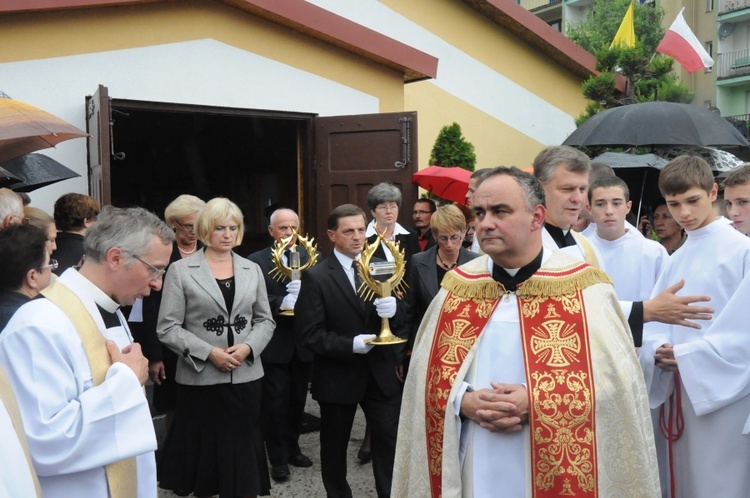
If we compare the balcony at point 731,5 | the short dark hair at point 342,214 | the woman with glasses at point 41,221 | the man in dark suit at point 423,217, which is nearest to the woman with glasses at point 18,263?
the woman with glasses at point 41,221

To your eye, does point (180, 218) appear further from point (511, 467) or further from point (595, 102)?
point (595, 102)

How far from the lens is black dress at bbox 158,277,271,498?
4852mm

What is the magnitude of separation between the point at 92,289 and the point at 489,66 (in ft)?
35.6

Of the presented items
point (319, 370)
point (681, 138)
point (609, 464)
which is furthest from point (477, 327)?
point (681, 138)

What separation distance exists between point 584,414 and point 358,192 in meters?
6.11

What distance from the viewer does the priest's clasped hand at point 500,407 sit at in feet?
9.57

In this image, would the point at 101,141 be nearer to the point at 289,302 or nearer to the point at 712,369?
the point at 289,302

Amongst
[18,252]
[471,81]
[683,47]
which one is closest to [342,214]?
[18,252]

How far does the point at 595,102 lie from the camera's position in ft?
47.0

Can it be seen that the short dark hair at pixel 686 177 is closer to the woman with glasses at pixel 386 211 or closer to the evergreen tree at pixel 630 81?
the woman with glasses at pixel 386 211

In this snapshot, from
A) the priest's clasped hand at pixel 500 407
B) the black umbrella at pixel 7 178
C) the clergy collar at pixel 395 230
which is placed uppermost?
the black umbrella at pixel 7 178

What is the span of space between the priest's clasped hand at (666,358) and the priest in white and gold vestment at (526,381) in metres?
0.90

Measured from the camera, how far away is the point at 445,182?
8.91 m

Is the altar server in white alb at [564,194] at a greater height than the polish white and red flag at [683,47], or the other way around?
the polish white and red flag at [683,47]
